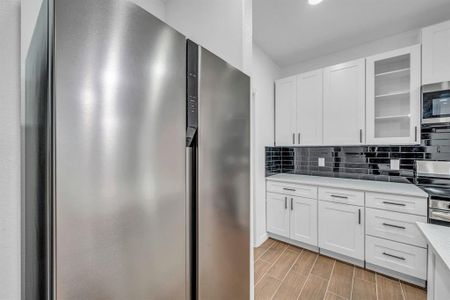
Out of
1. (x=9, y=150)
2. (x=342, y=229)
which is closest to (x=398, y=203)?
(x=342, y=229)

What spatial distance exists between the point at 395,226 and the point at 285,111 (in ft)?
6.43

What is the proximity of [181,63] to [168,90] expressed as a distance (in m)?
0.12

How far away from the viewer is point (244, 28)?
48.7 inches

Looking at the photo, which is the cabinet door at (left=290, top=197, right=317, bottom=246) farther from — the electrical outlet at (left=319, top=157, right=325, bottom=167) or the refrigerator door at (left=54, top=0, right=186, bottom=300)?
the refrigerator door at (left=54, top=0, right=186, bottom=300)

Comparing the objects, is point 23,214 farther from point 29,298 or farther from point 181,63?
point 181,63

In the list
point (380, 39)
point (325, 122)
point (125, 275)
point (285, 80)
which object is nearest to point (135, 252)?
point (125, 275)

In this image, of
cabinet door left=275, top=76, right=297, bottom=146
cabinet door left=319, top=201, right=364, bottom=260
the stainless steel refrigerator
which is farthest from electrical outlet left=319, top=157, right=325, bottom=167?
the stainless steel refrigerator

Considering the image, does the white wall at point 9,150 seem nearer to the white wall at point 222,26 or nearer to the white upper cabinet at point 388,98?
the white wall at point 222,26

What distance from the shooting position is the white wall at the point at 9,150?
743 millimetres

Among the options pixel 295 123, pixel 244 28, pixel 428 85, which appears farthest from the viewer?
pixel 295 123

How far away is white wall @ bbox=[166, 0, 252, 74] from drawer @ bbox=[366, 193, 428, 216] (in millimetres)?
1970

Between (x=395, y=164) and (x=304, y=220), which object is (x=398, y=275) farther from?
(x=395, y=164)

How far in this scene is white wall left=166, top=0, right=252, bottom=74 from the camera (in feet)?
4.07

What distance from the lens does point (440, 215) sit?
1.71 meters
